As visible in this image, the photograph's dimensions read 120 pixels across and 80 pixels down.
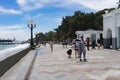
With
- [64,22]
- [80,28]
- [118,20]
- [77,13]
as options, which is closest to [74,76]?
[118,20]

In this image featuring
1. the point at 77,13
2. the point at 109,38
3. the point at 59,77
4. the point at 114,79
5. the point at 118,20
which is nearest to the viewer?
the point at 114,79

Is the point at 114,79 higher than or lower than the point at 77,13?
lower

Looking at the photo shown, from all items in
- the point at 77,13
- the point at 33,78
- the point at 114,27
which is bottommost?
the point at 33,78

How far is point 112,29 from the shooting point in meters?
39.4

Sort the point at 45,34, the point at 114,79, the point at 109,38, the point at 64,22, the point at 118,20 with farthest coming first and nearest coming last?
the point at 45,34 → the point at 64,22 → the point at 109,38 → the point at 118,20 → the point at 114,79

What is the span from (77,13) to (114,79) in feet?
258

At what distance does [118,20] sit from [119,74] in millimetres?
24118

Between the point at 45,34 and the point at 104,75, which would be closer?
the point at 104,75

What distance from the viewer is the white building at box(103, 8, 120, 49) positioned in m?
37.6

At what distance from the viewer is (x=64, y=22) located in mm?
99188

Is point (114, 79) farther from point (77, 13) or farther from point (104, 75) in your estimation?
point (77, 13)

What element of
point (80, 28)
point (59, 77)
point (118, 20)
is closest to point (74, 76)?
point (59, 77)

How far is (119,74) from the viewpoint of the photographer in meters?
13.6

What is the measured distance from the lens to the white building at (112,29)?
123 ft
